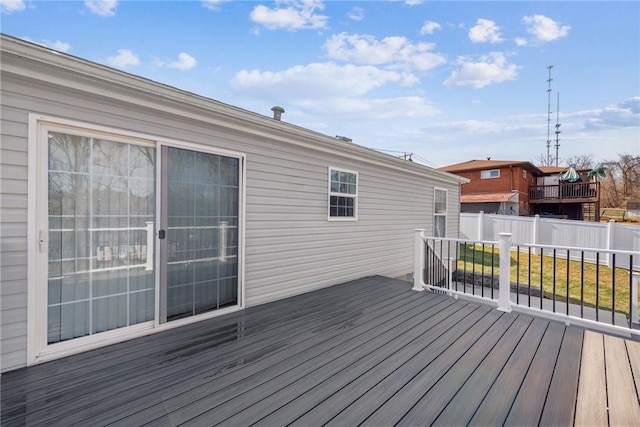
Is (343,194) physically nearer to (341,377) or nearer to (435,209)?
(341,377)

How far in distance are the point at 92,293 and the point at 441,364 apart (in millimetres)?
3017

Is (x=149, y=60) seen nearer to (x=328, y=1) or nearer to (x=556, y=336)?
(x=328, y=1)

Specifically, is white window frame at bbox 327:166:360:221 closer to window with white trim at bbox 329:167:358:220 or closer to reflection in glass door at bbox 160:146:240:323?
window with white trim at bbox 329:167:358:220

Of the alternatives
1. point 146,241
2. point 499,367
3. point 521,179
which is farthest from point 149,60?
point 521,179

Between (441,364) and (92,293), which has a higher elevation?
(92,293)

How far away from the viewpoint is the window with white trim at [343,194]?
16.3 feet

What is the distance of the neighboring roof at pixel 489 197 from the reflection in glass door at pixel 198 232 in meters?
16.9

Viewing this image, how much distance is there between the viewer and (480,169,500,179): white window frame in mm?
17612

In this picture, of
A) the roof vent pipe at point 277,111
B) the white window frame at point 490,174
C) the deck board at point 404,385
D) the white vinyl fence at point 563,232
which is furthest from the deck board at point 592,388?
the white window frame at point 490,174

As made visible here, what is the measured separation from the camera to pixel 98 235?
2.51 meters

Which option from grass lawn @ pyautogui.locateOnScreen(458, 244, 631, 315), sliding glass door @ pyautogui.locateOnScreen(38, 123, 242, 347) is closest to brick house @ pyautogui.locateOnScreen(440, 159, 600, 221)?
grass lawn @ pyautogui.locateOnScreen(458, 244, 631, 315)

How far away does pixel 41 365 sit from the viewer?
2.19 m

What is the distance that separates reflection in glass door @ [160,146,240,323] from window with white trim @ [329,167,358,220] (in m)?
1.91

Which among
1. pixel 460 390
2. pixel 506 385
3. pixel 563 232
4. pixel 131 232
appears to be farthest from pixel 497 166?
pixel 131 232
